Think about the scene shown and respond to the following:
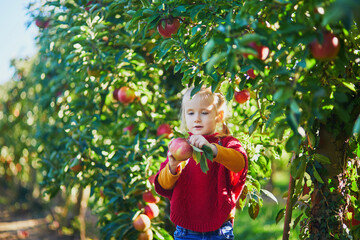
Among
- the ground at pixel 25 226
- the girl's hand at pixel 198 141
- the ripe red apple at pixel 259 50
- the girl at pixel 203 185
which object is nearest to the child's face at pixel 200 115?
the girl at pixel 203 185

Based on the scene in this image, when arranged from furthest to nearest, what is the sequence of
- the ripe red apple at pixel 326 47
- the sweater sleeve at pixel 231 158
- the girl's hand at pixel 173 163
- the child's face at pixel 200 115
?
the child's face at pixel 200 115
the girl's hand at pixel 173 163
the sweater sleeve at pixel 231 158
the ripe red apple at pixel 326 47

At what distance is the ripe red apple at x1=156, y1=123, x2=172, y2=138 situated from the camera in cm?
269

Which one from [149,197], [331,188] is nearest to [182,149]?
[331,188]

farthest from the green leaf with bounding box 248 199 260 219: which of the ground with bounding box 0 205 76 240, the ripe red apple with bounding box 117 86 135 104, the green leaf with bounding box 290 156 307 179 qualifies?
the ground with bounding box 0 205 76 240

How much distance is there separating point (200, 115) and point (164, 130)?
914mm

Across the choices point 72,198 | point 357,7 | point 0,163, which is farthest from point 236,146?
point 0,163

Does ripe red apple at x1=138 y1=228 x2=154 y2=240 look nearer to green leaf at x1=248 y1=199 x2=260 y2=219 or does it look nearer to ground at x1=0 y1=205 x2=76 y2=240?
green leaf at x1=248 y1=199 x2=260 y2=219

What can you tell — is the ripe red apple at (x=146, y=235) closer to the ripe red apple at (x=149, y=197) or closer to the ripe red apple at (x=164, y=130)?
the ripe red apple at (x=149, y=197)

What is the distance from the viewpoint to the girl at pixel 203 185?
1.72m

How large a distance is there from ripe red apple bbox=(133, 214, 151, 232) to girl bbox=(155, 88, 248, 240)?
0.69 metres

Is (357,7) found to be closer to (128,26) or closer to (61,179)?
(128,26)

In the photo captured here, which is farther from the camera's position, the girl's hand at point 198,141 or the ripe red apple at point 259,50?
the girl's hand at point 198,141

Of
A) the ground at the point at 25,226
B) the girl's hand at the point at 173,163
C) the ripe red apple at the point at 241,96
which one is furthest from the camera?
the ground at the point at 25,226

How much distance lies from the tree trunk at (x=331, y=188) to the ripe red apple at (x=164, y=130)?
1.19 metres
